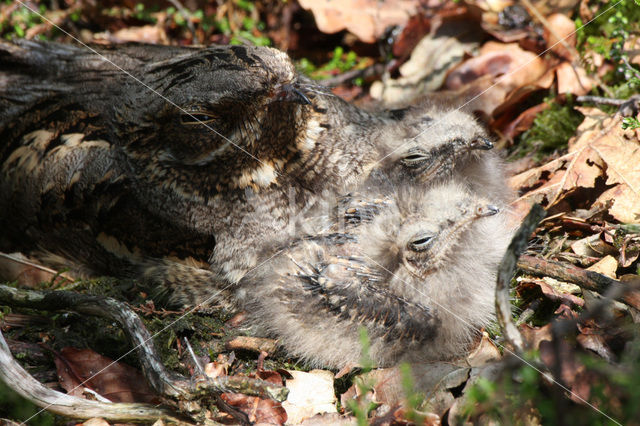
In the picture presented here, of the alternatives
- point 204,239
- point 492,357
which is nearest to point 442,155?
point 492,357

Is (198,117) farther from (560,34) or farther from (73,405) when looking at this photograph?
(560,34)

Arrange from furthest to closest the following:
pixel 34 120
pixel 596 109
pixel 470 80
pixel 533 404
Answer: pixel 470 80, pixel 596 109, pixel 34 120, pixel 533 404

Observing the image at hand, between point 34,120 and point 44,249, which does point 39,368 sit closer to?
point 44,249

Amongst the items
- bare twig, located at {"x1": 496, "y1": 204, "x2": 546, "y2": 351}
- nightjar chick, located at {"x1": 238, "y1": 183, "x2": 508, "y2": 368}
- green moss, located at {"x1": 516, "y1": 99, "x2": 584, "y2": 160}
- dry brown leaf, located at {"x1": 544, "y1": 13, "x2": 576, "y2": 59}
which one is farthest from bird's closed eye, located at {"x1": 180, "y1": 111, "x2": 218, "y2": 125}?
dry brown leaf, located at {"x1": 544, "y1": 13, "x2": 576, "y2": 59}

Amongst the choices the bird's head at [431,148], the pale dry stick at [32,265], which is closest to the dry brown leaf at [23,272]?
the pale dry stick at [32,265]

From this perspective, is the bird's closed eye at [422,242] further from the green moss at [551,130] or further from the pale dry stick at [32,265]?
the pale dry stick at [32,265]

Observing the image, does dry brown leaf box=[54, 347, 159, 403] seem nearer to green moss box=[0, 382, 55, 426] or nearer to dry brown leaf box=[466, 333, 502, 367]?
green moss box=[0, 382, 55, 426]
